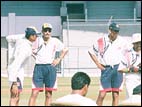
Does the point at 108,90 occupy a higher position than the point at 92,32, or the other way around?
the point at 92,32

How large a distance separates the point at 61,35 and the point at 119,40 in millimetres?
28772

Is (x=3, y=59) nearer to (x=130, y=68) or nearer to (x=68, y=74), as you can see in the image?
(x=68, y=74)

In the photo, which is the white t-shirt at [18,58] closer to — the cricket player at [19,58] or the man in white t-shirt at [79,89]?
the cricket player at [19,58]

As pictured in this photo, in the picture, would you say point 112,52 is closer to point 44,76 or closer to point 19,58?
point 44,76

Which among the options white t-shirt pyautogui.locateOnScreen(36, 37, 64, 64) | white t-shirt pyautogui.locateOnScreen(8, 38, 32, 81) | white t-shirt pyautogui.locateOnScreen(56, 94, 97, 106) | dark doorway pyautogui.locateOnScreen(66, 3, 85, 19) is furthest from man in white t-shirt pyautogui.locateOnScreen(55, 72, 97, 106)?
dark doorway pyautogui.locateOnScreen(66, 3, 85, 19)

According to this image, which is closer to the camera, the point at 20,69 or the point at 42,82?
the point at 20,69

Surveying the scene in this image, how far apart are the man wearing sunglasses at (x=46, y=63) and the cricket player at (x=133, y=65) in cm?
167

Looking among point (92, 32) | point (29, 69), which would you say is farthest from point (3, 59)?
point (92, 32)

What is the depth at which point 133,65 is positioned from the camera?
37.0 ft

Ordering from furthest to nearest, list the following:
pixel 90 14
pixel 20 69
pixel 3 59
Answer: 1. pixel 90 14
2. pixel 3 59
3. pixel 20 69

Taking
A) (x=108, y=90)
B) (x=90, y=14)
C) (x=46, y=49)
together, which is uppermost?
(x=90, y=14)

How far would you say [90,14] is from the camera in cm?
4647

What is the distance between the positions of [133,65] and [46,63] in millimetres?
2049

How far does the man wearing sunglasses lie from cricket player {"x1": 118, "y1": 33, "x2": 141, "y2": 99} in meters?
1.67
